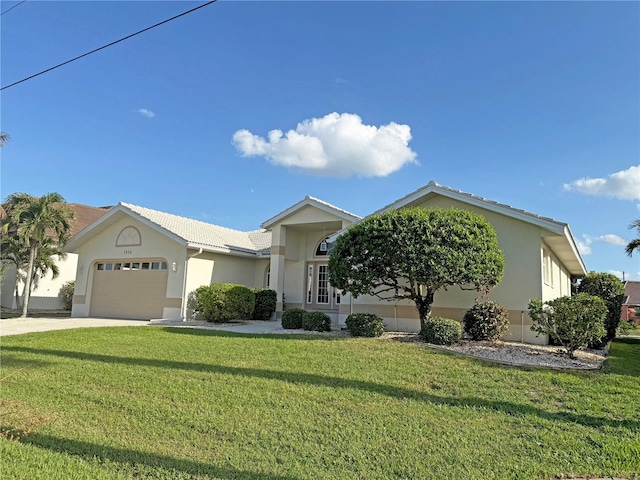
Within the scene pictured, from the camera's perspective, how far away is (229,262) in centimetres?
2108

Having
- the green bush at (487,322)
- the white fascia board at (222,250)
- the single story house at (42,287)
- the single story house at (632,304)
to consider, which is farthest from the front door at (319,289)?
the single story house at (632,304)

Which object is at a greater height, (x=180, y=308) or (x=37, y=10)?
(x=37, y=10)

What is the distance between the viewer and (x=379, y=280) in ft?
41.4

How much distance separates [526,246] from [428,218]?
3.92 meters

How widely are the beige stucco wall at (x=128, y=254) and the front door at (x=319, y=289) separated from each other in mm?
5921

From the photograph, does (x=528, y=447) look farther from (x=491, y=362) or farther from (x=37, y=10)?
(x=37, y=10)

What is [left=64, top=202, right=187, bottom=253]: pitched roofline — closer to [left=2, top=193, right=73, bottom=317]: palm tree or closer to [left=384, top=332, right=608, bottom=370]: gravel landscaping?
[left=2, top=193, right=73, bottom=317]: palm tree

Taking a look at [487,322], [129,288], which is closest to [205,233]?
[129,288]

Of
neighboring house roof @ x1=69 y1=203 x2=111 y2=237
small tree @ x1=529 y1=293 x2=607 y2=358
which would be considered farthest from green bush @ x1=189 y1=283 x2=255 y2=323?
neighboring house roof @ x1=69 y1=203 x2=111 y2=237

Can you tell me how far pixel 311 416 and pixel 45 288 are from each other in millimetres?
27807

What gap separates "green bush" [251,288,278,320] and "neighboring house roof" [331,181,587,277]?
710 centimetres

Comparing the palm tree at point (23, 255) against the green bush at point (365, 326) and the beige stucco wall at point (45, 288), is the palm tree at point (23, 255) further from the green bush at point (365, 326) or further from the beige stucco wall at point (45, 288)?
the green bush at point (365, 326)

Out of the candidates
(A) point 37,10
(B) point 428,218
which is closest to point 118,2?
(A) point 37,10

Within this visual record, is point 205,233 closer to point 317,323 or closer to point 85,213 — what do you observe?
point 317,323
